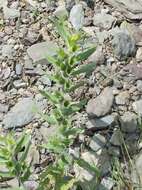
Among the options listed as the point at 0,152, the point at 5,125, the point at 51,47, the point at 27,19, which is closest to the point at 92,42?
the point at 51,47

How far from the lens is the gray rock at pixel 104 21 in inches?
147

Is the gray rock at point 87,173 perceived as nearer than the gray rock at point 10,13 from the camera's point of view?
Yes

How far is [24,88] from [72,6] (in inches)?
28.1

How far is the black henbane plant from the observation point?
8.82ft

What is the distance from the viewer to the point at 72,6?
12.5ft

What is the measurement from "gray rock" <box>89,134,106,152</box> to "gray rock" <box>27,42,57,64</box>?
64 centimetres

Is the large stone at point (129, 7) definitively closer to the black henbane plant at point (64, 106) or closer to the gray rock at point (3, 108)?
the black henbane plant at point (64, 106)

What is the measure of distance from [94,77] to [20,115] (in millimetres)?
526

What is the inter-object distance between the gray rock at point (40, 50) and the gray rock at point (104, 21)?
0.35m

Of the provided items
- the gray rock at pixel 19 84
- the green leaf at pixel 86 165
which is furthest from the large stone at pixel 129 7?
the green leaf at pixel 86 165

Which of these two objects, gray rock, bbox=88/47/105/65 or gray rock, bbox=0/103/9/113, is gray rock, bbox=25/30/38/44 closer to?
gray rock, bbox=88/47/105/65

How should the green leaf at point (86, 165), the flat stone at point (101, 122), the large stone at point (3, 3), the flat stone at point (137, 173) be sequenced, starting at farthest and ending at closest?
the large stone at point (3, 3) < the flat stone at point (101, 122) < the flat stone at point (137, 173) < the green leaf at point (86, 165)

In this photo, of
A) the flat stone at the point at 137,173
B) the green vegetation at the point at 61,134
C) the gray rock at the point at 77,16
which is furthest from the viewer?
the gray rock at the point at 77,16

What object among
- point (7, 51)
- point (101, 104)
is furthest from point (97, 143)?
point (7, 51)
